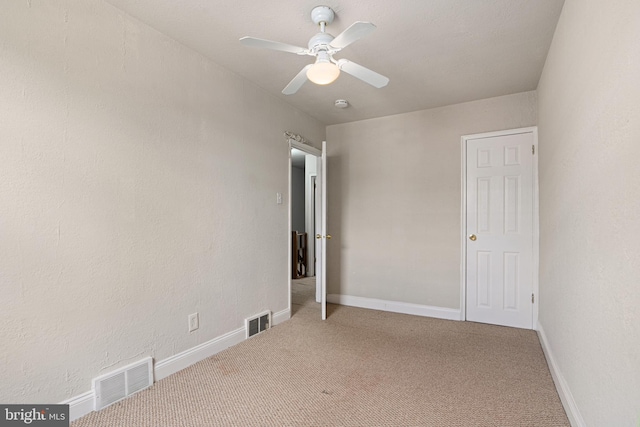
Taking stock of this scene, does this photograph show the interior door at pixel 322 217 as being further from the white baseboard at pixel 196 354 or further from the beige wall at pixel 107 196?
the white baseboard at pixel 196 354

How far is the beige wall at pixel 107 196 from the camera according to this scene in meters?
1.59

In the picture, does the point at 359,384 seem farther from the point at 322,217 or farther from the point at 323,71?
the point at 323,71

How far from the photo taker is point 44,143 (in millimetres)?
1673

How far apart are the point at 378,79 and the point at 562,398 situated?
7.41 ft

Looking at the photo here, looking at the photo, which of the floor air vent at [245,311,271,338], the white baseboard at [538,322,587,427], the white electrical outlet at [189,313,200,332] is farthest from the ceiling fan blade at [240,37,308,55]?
the white baseboard at [538,322,587,427]

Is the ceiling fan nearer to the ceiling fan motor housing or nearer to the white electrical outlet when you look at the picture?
the ceiling fan motor housing

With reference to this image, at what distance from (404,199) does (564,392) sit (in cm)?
240

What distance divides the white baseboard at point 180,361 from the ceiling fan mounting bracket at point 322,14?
97.7 inches

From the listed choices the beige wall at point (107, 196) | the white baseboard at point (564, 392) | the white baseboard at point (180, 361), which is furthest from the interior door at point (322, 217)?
the white baseboard at point (564, 392)

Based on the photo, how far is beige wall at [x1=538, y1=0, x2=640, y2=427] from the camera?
3.42 ft

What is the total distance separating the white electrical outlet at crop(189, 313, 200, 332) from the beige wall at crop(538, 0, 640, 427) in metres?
2.42

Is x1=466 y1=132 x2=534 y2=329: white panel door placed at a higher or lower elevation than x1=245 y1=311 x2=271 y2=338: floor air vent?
higher

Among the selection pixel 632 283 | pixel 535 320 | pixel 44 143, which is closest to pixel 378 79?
pixel 632 283

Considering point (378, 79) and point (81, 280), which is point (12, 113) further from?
point (378, 79)
